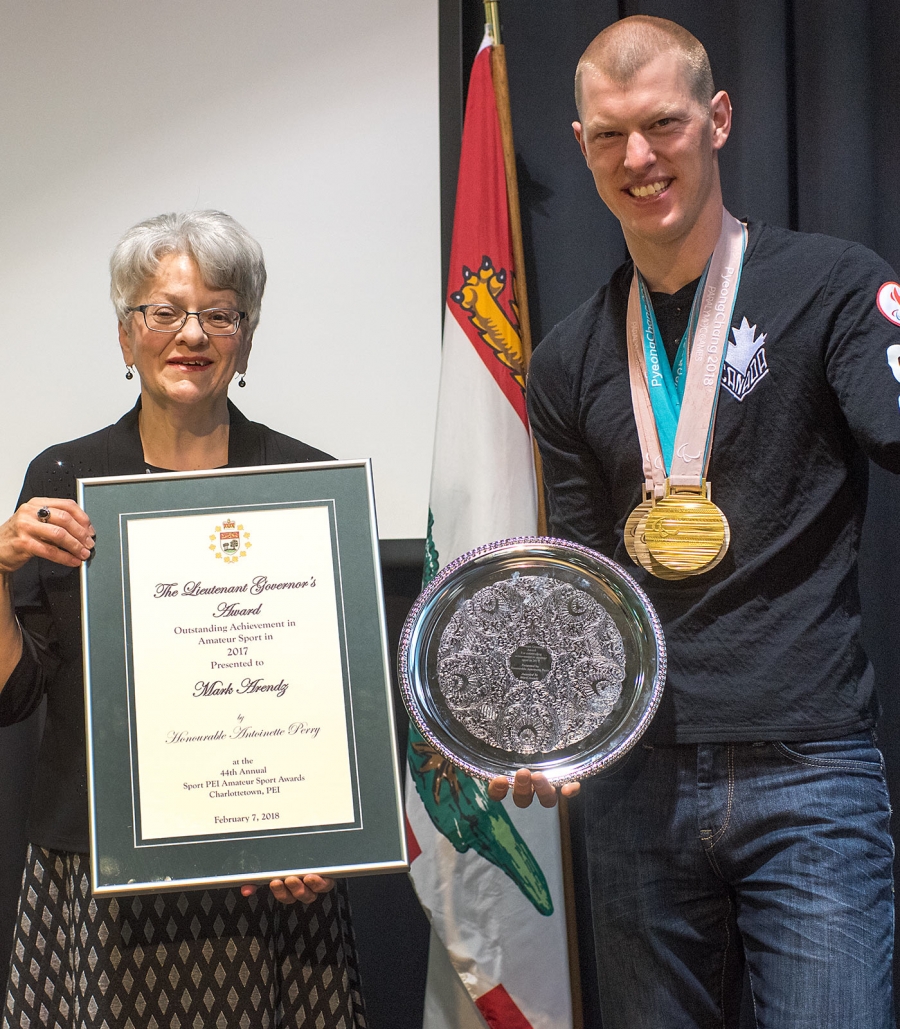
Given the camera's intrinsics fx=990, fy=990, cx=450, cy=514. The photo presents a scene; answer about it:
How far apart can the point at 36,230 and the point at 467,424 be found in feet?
3.70

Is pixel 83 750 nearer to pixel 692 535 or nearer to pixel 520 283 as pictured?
pixel 692 535

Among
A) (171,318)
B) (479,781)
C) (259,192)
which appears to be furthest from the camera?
(259,192)

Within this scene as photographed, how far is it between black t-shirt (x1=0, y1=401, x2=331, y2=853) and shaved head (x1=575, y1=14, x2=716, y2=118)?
2.37ft

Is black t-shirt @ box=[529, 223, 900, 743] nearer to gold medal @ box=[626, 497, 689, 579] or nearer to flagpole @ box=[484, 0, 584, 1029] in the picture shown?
gold medal @ box=[626, 497, 689, 579]

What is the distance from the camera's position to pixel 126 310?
1.53 m

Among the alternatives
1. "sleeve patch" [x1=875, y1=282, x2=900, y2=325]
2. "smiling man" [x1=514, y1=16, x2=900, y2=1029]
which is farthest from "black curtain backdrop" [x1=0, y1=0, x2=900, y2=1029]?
"sleeve patch" [x1=875, y1=282, x2=900, y2=325]

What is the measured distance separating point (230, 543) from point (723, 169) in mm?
1482

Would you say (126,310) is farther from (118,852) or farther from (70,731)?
(118,852)

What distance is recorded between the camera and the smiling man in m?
1.28

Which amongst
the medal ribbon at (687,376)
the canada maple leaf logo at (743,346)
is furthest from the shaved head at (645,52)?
the canada maple leaf logo at (743,346)

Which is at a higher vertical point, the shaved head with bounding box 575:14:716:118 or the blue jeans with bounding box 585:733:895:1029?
the shaved head with bounding box 575:14:716:118

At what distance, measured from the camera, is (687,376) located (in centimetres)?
141

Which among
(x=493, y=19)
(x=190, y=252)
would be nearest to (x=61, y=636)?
(x=190, y=252)

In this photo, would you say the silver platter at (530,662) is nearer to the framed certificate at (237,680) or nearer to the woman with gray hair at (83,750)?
the framed certificate at (237,680)
